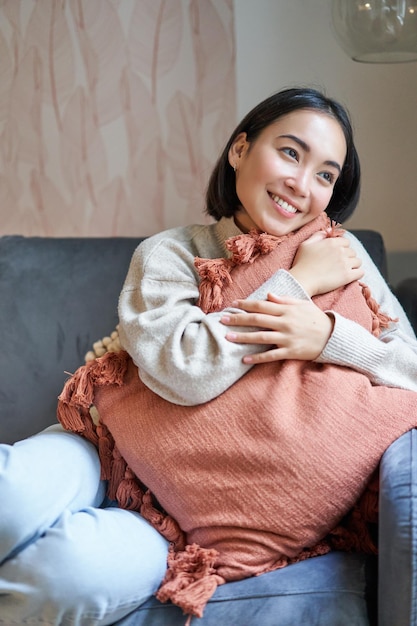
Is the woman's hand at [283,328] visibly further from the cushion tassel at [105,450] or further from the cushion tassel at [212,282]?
the cushion tassel at [105,450]

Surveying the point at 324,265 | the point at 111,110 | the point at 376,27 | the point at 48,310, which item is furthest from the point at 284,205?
the point at 111,110

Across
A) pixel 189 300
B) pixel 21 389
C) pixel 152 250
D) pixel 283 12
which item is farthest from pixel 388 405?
pixel 283 12

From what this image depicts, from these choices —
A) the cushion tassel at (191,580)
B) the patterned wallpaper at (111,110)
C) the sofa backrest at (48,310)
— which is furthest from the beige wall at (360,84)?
the cushion tassel at (191,580)

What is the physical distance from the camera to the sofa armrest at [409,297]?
1602mm

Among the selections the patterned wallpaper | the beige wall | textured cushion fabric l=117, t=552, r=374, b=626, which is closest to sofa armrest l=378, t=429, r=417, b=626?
textured cushion fabric l=117, t=552, r=374, b=626

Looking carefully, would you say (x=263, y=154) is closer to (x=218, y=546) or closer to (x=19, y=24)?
(x=218, y=546)

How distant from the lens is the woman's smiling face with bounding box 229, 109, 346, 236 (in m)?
1.30

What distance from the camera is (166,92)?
1.97 metres

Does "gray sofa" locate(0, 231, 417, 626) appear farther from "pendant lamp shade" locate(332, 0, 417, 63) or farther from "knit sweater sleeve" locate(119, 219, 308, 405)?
"pendant lamp shade" locate(332, 0, 417, 63)

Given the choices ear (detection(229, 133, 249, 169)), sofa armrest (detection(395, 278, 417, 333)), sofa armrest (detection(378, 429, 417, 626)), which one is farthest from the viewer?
sofa armrest (detection(395, 278, 417, 333))

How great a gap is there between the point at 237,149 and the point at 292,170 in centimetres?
15

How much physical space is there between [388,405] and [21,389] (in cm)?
83

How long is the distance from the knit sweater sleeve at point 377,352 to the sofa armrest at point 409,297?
260 mm

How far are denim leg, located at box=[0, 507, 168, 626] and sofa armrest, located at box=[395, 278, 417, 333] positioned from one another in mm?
823
